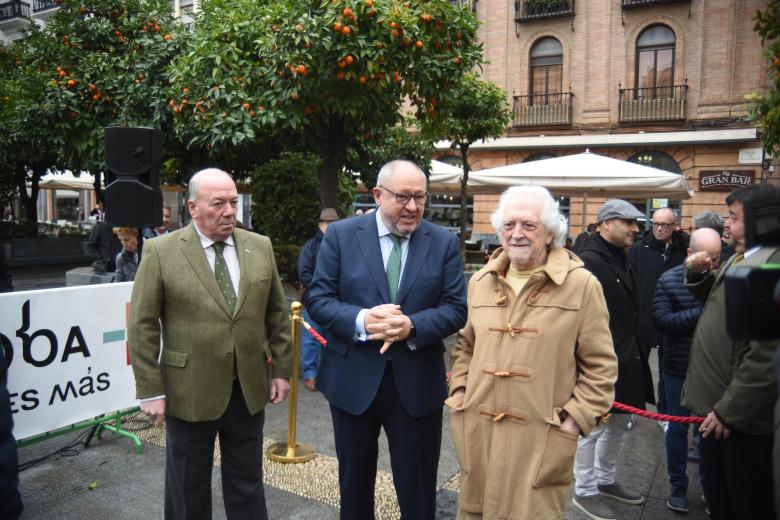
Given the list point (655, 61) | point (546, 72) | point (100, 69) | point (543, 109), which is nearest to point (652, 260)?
point (100, 69)

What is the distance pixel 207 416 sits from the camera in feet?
9.70

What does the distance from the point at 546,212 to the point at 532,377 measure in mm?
737

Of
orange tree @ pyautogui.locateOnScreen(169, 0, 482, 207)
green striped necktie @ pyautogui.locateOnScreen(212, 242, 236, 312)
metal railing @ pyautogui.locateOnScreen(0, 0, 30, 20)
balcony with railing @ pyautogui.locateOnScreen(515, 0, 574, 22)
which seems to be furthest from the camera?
metal railing @ pyautogui.locateOnScreen(0, 0, 30, 20)

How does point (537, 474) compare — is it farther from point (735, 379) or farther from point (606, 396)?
point (735, 379)

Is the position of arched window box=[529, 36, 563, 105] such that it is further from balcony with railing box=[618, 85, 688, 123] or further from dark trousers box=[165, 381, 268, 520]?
dark trousers box=[165, 381, 268, 520]

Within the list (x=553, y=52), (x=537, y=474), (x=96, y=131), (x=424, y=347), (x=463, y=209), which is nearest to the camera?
(x=537, y=474)

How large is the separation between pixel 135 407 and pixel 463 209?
9953 millimetres

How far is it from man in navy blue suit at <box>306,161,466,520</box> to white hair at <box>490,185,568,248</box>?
391 millimetres

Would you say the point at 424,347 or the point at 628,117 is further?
the point at 628,117

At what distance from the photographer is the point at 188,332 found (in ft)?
9.76

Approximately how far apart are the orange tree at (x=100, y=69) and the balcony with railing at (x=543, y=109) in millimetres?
15067

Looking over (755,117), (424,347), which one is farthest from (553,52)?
(424,347)

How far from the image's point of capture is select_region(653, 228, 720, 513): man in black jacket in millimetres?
3926

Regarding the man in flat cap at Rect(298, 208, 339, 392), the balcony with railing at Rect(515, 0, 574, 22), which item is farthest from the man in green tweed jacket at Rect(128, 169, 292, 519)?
the balcony with railing at Rect(515, 0, 574, 22)
